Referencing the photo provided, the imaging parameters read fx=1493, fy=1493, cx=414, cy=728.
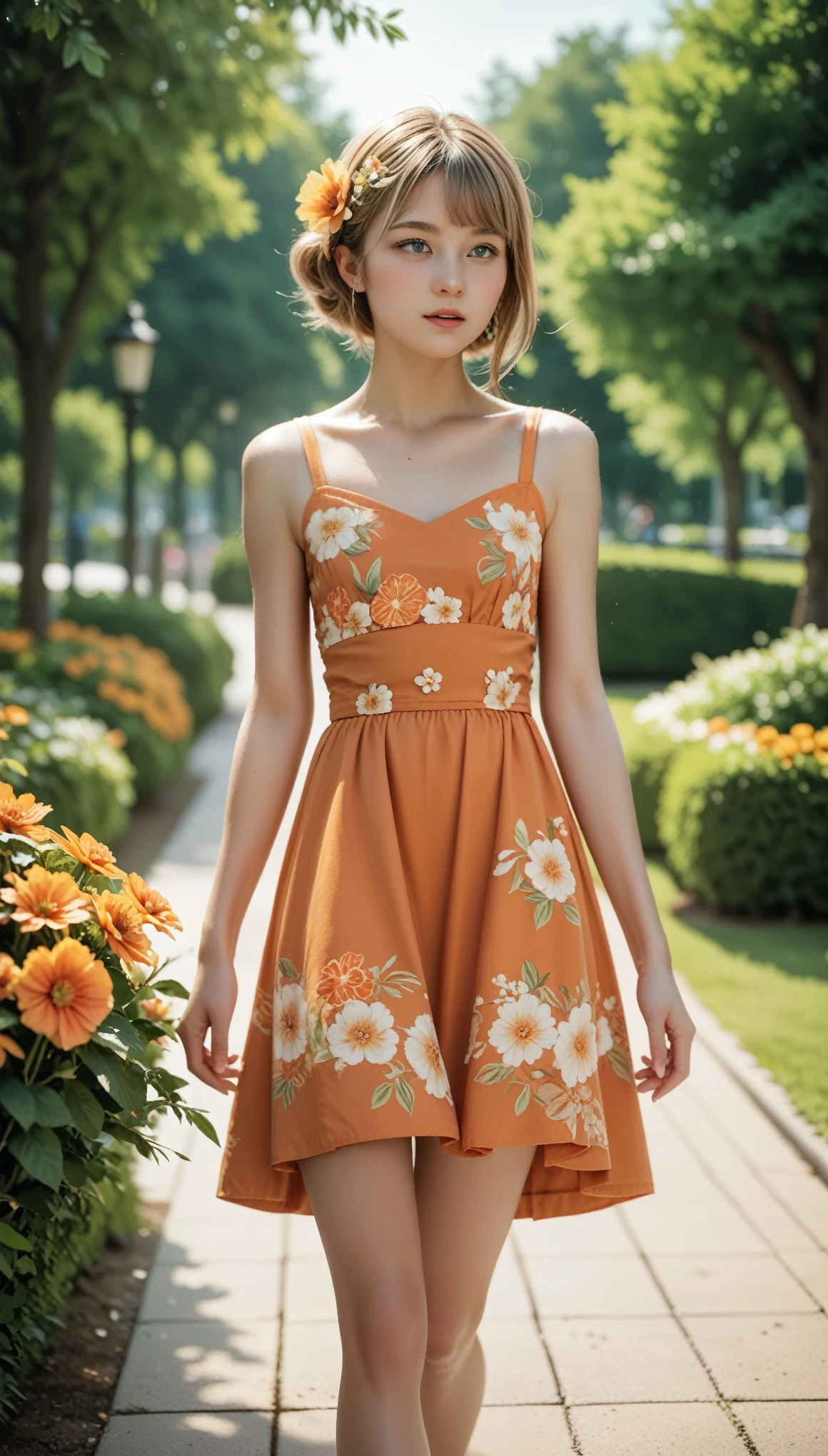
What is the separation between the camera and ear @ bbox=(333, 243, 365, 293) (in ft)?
8.08

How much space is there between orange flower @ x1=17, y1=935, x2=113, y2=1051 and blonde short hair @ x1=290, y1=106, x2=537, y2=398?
121cm

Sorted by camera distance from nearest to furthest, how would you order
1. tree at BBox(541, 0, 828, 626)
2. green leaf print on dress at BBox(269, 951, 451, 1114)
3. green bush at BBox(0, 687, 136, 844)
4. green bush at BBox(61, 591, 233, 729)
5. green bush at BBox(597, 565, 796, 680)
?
green leaf print on dress at BBox(269, 951, 451, 1114)
green bush at BBox(0, 687, 136, 844)
tree at BBox(541, 0, 828, 626)
green bush at BBox(61, 591, 233, 729)
green bush at BBox(597, 565, 796, 680)

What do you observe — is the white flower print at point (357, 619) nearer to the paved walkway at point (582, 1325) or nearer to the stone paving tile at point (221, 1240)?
the paved walkway at point (582, 1325)

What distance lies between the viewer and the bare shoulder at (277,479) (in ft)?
7.64

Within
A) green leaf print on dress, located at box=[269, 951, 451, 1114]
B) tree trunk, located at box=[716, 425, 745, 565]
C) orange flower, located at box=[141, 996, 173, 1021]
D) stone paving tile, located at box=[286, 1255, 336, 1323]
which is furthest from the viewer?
tree trunk, located at box=[716, 425, 745, 565]

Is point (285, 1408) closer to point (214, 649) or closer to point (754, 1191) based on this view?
point (754, 1191)

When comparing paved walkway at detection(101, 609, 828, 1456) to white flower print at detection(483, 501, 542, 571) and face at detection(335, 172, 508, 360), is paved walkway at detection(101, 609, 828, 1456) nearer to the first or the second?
white flower print at detection(483, 501, 542, 571)

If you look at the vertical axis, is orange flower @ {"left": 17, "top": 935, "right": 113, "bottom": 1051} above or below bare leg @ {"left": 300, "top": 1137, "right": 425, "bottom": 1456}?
above

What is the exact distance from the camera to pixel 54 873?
84.2 inches

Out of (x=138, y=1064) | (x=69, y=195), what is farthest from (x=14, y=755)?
(x=69, y=195)

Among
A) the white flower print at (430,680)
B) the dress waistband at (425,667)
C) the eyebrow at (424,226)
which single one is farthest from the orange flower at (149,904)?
the eyebrow at (424,226)

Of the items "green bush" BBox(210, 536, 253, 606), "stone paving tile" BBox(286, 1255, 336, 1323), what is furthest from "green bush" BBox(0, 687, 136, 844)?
"green bush" BBox(210, 536, 253, 606)

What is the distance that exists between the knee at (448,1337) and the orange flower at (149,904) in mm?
703

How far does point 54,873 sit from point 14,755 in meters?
4.55
